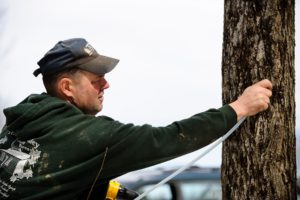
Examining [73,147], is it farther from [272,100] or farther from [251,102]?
[272,100]

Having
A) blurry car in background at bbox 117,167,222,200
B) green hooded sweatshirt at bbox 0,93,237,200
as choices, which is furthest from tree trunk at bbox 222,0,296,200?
blurry car in background at bbox 117,167,222,200

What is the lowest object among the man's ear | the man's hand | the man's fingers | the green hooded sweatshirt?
→ the green hooded sweatshirt

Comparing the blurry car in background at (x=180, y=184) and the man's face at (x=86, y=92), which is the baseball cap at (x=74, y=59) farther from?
the blurry car in background at (x=180, y=184)

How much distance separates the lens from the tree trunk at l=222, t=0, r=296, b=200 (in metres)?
3.72

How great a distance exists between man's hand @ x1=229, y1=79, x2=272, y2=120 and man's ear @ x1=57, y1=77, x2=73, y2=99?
2.49ft

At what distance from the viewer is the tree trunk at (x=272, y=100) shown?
3717mm

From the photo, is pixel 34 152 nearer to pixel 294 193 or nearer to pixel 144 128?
pixel 144 128

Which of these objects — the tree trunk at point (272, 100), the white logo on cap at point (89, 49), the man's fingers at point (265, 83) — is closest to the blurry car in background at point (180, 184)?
the tree trunk at point (272, 100)

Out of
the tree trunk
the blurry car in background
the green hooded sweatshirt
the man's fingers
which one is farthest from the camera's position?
the blurry car in background

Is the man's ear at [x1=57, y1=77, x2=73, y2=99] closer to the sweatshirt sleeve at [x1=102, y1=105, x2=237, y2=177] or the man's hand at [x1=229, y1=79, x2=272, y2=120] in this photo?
the sweatshirt sleeve at [x1=102, y1=105, x2=237, y2=177]

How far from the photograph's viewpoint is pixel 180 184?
7.07 meters

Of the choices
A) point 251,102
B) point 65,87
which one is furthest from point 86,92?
point 251,102

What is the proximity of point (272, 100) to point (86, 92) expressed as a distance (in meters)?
0.98

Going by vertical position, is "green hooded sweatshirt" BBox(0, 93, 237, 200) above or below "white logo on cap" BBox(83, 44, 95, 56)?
below
